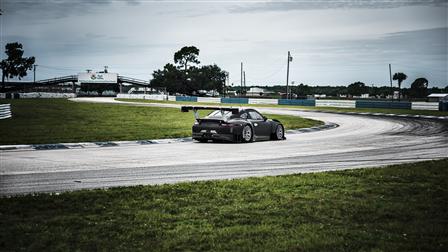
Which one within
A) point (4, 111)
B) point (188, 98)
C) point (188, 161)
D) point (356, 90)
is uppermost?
point (356, 90)

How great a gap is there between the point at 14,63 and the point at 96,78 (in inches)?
1111

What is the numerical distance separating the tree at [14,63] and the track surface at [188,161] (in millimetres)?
115025

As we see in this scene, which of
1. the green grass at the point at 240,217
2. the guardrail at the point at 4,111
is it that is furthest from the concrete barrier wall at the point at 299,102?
the green grass at the point at 240,217

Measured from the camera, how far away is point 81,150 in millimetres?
14844

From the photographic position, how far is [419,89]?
5561 inches

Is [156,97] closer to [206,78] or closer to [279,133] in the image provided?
[206,78]

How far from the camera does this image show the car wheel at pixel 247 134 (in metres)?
17.5

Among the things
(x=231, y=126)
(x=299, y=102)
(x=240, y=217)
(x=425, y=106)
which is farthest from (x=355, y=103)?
(x=240, y=217)

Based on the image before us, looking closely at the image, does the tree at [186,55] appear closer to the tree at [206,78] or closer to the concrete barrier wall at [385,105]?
the tree at [206,78]

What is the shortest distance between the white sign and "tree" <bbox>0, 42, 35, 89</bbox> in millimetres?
23526

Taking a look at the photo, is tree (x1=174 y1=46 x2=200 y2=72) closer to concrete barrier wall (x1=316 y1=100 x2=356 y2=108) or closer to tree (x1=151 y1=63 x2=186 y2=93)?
tree (x1=151 y1=63 x2=186 y2=93)

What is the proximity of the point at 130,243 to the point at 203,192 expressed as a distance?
275 cm

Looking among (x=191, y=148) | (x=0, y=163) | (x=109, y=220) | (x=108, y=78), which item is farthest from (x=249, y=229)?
(x=108, y=78)

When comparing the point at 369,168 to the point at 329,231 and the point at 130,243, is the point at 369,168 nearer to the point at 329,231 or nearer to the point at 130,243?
the point at 329,231
